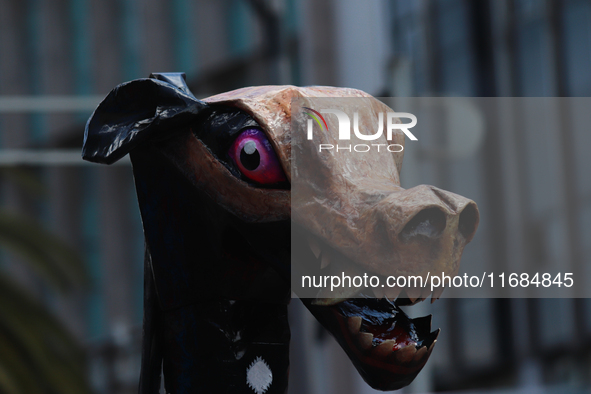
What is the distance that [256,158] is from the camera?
60 centimetres

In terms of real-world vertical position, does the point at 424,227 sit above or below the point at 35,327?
above

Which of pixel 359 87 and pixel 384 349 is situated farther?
pixel 359 87

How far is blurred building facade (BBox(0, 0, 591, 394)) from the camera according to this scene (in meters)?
2.77

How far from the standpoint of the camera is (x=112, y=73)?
32.8ft

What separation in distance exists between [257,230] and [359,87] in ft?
5.90

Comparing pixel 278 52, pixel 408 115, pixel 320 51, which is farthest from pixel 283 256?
pixel 320 51

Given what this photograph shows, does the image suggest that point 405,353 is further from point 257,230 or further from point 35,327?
point 35,327

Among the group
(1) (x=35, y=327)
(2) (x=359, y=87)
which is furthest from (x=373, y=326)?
(1) (x=35, y=327)

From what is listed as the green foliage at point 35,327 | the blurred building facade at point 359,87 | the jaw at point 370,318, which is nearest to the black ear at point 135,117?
the jaw at point 370,318

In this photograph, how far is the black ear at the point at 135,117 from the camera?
0.62 m

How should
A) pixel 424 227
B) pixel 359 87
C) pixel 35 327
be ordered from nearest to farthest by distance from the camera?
pixel 424 227
pixel 359 87
pixel 35 327

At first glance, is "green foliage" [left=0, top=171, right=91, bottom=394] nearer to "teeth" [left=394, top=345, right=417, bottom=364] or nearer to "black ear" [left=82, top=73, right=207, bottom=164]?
"black ear" [left=82, top=73, right=207, bottom=164]

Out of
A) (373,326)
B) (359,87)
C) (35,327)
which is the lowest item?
(35,327)

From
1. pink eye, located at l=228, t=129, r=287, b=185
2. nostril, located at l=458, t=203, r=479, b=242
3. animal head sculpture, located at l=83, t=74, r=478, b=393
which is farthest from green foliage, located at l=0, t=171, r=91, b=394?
nostril, located at l=458, t=203, r=479, b=242
